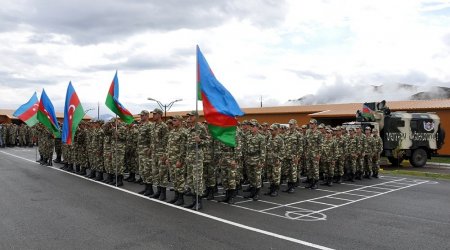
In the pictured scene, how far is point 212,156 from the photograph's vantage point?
9.71m

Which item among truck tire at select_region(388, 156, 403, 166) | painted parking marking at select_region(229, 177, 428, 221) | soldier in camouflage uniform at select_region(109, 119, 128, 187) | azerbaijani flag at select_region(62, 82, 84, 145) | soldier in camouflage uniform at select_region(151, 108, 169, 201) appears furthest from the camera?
truck tire at select_region(388, 156, 403, 166)

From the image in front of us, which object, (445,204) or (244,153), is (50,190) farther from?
(445,204)

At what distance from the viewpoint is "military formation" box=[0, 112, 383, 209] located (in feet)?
28.9

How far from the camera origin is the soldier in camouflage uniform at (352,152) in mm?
13398

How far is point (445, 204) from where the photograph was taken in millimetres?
9500

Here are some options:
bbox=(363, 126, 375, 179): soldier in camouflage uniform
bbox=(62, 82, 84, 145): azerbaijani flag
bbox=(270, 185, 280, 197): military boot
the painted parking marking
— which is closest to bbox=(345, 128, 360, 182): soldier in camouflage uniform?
bbox=(363, 126, 375, 179): soldier in camouflage uniform

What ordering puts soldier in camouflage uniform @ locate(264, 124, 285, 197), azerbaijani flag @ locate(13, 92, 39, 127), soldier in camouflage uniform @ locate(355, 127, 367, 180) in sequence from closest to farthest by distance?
soldier in camouflage uniform @ locate(264, 124, 285, 197), soldier in camouflage uniform @ locate(355, 127, 367, 180), azerbaijani flag @ locate(13, 92, 39, 127)

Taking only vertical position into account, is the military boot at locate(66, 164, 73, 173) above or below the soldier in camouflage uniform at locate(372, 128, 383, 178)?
below

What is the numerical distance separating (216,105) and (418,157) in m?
15.4

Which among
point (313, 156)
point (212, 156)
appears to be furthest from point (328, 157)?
point (212, 156)

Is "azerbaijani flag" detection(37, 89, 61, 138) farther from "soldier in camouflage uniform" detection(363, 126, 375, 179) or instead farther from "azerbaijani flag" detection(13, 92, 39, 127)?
"soldier in camouflage uniform" detection(363, 126, 375, 179)

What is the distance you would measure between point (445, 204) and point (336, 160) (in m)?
4.03

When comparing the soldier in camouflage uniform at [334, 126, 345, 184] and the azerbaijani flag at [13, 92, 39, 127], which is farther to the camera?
the azerbaijani flag at [13, 92, 39, 127]

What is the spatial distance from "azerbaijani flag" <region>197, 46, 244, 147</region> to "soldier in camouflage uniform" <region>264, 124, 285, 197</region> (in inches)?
97.5
